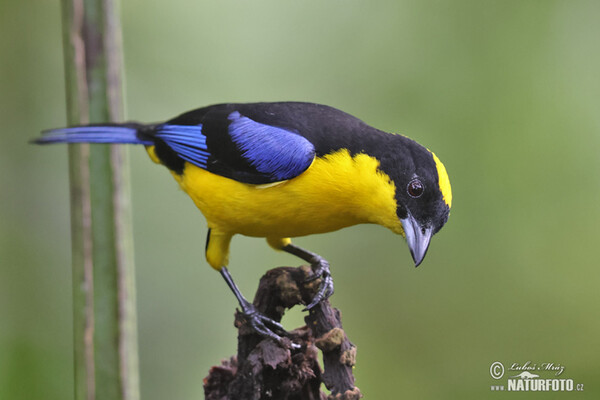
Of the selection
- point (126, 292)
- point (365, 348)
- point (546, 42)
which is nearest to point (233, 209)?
point (126, 292)

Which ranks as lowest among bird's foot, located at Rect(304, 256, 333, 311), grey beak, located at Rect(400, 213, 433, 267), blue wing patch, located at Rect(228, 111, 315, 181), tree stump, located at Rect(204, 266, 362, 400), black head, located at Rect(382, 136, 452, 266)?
tree stump, located at Rect(204, 266, 362, 400)

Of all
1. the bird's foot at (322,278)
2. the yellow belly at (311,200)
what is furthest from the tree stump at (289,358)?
the yellow belly at (311,200)

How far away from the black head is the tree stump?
14.3 inches

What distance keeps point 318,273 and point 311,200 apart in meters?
0.30

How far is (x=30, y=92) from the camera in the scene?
3045 mm

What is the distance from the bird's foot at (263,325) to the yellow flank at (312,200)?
10.3 inches

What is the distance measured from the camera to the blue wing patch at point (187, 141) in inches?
90.0

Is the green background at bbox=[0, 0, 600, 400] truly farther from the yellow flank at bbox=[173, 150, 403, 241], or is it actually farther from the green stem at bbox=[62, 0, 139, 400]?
the green stem at bbox=[62, 0, 139, 400]

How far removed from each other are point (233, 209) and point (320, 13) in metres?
1.65

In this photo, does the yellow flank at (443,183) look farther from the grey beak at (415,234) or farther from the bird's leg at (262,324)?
the bird's leg at (262,324)

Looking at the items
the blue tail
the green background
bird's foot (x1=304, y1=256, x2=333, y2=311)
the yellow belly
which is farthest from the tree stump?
the green background

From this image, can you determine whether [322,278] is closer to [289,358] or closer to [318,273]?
[318,273]

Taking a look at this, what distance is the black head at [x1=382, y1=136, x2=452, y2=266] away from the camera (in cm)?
195

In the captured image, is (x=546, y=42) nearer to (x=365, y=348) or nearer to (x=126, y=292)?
(x=365, y=348)
